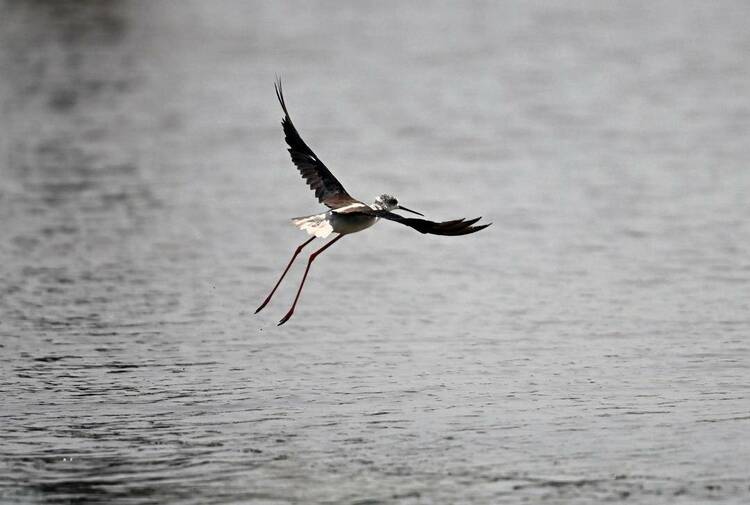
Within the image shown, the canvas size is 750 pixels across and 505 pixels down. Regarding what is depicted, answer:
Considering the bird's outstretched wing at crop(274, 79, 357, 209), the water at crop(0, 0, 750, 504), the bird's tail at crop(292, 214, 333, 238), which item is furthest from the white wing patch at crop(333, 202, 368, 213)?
the water at crop(0, 0, 750, 504)

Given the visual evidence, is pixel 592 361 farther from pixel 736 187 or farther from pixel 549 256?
pixel 736 187

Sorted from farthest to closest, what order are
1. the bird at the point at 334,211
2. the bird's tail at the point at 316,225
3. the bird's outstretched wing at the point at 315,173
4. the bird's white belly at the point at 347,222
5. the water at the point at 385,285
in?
the bird's outstretched wing at the point at 315,173, the bird's white belly at the point at 347,222, the bird's tail at the point at 316,225, the bird at the point at 334,211, the water at the point at 385,285

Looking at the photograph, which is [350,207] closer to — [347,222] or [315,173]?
[347,222]

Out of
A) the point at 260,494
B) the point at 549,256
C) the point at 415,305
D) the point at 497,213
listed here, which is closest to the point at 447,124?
the point at 497,213

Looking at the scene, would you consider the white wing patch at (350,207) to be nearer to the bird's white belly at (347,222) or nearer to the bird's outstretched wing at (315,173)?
the bird's white belly at (347,222)

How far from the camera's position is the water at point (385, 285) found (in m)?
9.03

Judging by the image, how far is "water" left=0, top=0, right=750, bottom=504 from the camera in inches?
356

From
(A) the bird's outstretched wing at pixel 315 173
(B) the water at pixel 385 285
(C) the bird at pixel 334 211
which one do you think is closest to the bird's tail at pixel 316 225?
(C) the bird at pixel 334 211

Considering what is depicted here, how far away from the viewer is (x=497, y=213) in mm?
17141

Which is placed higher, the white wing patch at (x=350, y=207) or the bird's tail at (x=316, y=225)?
the white wing patch at (x=350, y=207)

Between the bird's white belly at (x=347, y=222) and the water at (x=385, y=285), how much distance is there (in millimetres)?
1098

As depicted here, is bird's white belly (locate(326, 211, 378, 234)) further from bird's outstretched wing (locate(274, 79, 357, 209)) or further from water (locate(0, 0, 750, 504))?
water (locate(0, 0, 750, 504))

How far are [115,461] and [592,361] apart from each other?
4.10 metres

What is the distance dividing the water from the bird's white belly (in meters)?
1.10
